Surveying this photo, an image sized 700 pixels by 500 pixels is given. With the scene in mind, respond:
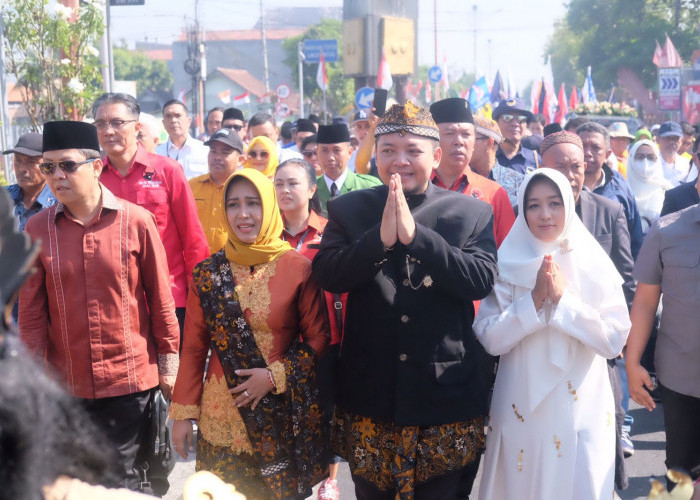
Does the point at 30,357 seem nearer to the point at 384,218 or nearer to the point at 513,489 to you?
the point at 384,218

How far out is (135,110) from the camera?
521 centimetres

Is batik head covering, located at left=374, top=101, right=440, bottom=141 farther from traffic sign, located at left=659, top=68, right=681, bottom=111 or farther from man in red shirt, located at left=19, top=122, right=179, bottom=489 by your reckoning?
traffic sign, located at left=659, top=68, right=681, bottom=111

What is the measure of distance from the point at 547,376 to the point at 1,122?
23.4ft

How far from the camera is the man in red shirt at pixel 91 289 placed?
3742 millimetres

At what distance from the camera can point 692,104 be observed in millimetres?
25375

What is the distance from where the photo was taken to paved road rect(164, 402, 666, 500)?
5074mm

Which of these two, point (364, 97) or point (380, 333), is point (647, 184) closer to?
point (380, 333)

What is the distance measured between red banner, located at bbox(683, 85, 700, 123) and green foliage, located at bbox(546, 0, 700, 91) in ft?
81.4

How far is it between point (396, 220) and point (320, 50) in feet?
89.7

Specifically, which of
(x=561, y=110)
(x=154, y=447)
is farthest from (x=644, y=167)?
(x=561, y=110)

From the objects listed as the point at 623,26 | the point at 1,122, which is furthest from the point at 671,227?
the point at 623,26

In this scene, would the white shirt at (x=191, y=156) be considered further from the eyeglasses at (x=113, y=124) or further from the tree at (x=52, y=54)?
the eyeglasses at (x=113, y=124)

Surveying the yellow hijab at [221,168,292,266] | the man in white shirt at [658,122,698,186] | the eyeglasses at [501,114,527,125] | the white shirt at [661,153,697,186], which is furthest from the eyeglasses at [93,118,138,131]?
the man in white shirt at [658,122,698,186]

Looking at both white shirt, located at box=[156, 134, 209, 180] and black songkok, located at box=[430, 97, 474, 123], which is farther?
white shirt, located at box=[156, 134, 209, 180]
